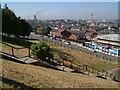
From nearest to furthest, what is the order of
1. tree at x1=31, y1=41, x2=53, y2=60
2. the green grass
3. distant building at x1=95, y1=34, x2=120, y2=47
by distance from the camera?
tree at x1=31, y1=41, x2=53, y2=60 < the green grass < distant building at x1=95, y1=34, x2=120, y2=47

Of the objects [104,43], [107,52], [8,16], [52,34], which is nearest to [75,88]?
[8,16]

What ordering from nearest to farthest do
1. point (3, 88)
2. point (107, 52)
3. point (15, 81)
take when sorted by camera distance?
1. point (3, 88)
2. point (15, 81)
3. point (107, 52)

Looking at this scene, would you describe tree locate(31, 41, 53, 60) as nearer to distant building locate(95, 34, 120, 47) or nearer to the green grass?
the green grass

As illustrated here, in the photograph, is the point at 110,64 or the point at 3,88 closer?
the point at 3,88

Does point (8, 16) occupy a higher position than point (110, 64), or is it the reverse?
point (8, 16)

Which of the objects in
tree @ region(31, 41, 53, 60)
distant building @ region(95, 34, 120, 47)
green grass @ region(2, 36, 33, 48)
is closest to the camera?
tree @ region(31, 41, 53, 60)

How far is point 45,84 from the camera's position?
526 inches

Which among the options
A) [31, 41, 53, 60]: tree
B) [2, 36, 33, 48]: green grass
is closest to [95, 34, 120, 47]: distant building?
[2, 36, 33, 48]: green grass

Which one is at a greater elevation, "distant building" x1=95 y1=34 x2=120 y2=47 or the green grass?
the green grass

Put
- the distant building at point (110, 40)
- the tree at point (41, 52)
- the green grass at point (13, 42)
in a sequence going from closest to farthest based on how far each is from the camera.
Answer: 1. the tree at point (41, 52)
2. the green grass at point (13, 42)
3. the distant building at point (110, 40)

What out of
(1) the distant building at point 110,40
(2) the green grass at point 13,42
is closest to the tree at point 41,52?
(2) the green grass at point 13,42

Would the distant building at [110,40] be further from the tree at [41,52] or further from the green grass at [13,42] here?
the tree at [41,52]

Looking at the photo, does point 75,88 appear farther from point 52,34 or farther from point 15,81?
point 52,34

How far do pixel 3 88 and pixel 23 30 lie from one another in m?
56.5
